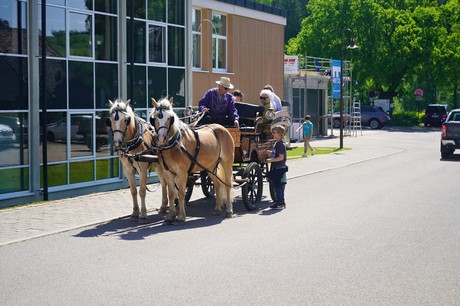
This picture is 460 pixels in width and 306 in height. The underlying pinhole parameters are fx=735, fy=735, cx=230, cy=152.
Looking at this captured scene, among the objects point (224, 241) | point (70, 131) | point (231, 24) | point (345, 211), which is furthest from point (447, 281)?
point (231, 24)

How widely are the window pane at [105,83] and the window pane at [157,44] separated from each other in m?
1.84

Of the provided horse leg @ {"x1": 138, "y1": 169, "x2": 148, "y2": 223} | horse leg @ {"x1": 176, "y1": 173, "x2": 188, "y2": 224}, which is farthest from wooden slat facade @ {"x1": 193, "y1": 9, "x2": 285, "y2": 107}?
horse leg @ {"x1": 176, "y1": 173, "x2": 188, "y2": 224}

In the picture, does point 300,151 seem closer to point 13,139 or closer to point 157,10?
point 157,10

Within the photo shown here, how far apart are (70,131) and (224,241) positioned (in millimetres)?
7972

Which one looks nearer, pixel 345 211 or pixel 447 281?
pixel 447 281

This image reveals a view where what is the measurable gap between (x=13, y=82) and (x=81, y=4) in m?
3.37

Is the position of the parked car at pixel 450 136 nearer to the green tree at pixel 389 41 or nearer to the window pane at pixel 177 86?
the window pane at pixel 177 86

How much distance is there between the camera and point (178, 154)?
12.8m

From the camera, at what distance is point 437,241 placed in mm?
11102

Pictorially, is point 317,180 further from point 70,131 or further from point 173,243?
point 173,243

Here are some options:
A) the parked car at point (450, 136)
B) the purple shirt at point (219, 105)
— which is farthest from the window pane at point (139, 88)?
the parked car at point (450, 136)

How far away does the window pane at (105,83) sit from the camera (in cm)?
1878

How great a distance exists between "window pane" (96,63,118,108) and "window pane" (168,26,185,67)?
108 inches

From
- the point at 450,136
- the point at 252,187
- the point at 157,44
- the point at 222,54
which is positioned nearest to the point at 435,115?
the point at 450,136
